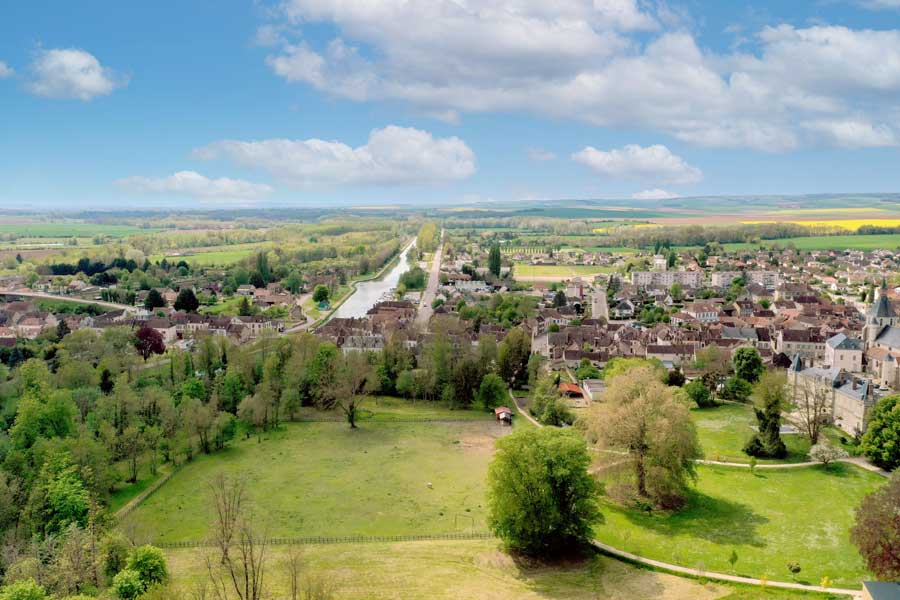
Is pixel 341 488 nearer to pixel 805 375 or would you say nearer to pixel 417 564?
pixel 417 564

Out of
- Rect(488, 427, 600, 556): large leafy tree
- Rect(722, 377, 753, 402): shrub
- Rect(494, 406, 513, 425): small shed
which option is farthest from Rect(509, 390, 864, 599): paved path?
Rect(722, 377, 753, 402): shrub

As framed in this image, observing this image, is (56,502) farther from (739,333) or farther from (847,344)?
(739,333)

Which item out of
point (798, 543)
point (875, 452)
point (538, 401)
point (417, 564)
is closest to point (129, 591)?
point (417, 564)

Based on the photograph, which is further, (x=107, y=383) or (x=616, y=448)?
(x=107, y=383)

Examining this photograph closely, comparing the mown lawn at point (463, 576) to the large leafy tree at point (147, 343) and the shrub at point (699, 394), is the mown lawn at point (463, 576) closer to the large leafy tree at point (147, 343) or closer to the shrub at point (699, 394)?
the shrub at point (699, 394)

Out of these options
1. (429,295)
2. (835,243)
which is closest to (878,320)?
(429,295)
